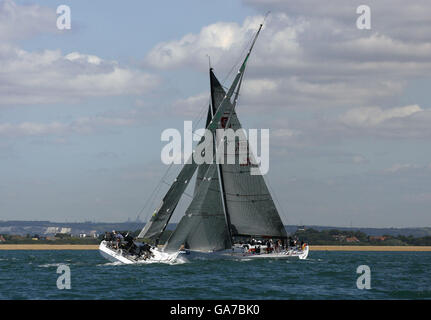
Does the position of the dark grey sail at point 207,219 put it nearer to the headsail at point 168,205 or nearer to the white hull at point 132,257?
the white hull at point 132,257

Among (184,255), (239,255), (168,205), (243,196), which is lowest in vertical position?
(239,255)

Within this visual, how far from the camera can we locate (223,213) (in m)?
76.0

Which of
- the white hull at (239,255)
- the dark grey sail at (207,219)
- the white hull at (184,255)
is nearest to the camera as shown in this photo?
the white hull at (184,255)

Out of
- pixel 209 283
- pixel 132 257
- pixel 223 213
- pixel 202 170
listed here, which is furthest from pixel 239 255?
pixel 209 283

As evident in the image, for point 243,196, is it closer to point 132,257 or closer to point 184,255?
point 184,255

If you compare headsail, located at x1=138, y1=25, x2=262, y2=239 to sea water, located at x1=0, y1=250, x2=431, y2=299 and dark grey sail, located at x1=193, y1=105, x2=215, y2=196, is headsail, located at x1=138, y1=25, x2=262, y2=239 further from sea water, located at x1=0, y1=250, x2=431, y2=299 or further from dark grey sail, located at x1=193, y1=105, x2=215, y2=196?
dark grey sail, located at x1=193, y1=105, x2=215, y2=196

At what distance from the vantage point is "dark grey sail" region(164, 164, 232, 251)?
72750 mm

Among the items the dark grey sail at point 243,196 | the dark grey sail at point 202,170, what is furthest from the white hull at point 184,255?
the dark grey sail at point 202,170

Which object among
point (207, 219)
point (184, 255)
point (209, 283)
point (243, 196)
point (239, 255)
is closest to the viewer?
point (209, 283)

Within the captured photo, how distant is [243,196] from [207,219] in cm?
494

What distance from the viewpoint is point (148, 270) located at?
6203cm

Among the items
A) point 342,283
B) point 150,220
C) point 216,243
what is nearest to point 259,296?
point 342,283

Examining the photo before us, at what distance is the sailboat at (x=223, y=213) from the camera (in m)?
69.8
